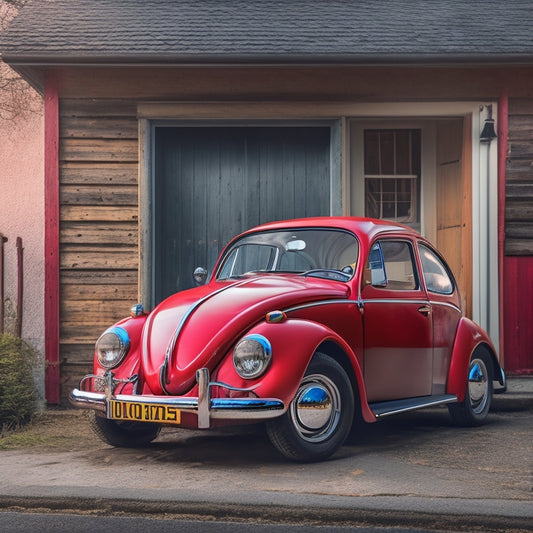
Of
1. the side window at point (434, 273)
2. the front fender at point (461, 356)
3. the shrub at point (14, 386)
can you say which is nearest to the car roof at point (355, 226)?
the side window at point (434, 273)

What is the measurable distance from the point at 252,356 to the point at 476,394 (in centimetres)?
285

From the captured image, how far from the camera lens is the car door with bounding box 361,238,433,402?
6.57 meters

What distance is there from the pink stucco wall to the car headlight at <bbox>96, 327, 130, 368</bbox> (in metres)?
3.77

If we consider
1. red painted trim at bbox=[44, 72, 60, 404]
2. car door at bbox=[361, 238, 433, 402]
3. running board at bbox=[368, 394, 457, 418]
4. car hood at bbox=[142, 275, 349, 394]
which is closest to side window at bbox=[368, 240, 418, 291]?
car door at bbox=[361, 238, 433, 402]

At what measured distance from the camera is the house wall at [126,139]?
31.4 ft

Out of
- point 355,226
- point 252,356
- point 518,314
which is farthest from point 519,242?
point 252,356

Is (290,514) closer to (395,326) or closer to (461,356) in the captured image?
(395,326)

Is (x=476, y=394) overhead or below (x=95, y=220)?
below

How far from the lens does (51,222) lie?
9.56 metres

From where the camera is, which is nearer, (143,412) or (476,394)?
(143,412)

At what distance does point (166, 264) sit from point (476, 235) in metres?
3.38

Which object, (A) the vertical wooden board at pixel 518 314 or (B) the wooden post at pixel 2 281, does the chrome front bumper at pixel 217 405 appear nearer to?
(B) the wooden post at pixel 2 281

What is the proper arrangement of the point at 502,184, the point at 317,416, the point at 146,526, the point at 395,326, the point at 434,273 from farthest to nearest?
the point at 502,184 → the point at 434,273 → the point at 395,326 → the point at 317,416 → the point at 146,526

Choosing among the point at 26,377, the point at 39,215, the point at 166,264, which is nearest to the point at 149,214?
the point at 166,264
